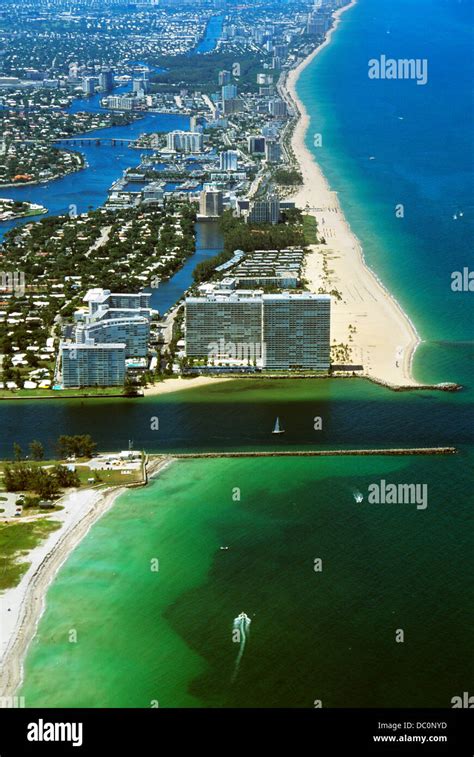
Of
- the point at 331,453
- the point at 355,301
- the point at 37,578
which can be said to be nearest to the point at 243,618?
the point at 37,578

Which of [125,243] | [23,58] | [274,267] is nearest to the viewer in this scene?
[274,267]

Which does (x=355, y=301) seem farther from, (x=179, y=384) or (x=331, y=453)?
(x=331, y=453)

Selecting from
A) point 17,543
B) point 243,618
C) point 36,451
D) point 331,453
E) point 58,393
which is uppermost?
point 58,393

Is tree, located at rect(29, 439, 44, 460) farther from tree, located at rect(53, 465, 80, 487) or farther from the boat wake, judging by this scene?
the boat wake

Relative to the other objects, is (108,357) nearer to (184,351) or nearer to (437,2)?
(184,351)

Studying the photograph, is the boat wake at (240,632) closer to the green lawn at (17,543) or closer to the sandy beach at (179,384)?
the green lawn at (17,543)
